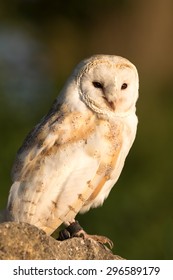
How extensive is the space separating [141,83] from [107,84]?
699 cm

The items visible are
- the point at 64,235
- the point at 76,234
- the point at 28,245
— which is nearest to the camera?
the point at 28,245

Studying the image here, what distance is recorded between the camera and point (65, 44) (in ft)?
49.9

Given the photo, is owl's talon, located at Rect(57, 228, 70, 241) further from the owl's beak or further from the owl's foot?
the owl's beak

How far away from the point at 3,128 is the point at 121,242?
1.99 m

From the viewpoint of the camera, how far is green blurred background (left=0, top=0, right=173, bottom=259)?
392 inches

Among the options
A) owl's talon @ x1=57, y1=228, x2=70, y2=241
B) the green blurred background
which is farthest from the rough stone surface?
the green blurred background

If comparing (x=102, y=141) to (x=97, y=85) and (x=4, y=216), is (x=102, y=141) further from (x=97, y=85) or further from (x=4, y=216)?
(x=4, y=216)

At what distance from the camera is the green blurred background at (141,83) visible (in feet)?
32.7

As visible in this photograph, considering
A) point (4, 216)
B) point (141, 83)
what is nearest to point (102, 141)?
point (4, 216)

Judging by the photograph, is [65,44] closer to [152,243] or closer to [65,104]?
[152,243]

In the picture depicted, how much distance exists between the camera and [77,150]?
5.55m

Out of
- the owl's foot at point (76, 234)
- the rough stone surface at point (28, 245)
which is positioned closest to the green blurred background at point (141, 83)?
the owl's foot at point (76, 234)

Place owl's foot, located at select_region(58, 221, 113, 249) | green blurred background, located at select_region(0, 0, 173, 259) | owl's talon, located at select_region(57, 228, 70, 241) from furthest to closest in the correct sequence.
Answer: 1. green blurred background, located at select_region(0, 0, 173, 259)
2. owl's talon, located at select_region(57, 228, 70, 241)
3. owl's foot, located at select_region(58, 221, 113, 249)
